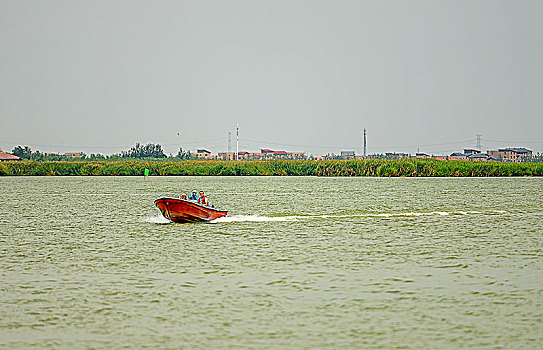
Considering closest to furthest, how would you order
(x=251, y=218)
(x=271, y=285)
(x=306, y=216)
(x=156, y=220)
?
(x=271, y=285) → (x=156, y=220) → (x=251, y=218) → (x=306, y=216)

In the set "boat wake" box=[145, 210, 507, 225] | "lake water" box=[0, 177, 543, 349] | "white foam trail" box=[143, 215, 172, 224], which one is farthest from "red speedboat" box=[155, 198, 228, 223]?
"white foam trail" box=[143, 215, 172, 224]

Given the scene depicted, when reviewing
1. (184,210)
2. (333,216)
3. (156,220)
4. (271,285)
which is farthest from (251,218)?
(271,285)

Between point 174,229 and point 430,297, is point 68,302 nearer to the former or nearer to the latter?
point 430,297

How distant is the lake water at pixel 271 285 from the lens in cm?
1211

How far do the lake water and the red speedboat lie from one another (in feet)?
1.62

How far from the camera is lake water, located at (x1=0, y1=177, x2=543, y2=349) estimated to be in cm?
1211

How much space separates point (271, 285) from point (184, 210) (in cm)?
1491

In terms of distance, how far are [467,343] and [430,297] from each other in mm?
3281

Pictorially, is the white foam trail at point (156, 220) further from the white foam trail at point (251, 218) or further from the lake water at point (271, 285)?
the white foam trail at point (251, 218)

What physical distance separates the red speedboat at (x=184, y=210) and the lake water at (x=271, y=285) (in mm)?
493

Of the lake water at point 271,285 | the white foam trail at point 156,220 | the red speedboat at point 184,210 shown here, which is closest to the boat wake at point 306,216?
the white foam trail at point 156,220

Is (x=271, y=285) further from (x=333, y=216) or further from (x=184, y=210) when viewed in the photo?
(x=333, y=216)

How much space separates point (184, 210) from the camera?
30734 mm

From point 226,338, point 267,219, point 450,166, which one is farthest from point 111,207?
point 450,166
